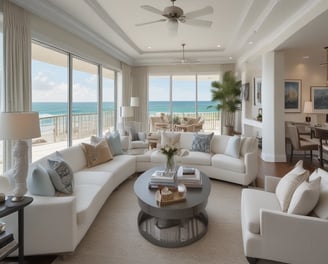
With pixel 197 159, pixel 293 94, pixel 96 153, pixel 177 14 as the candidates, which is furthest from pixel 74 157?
pixel 293 94

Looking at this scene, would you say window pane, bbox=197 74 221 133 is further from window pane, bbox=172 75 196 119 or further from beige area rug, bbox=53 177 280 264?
beige area rug, bbox=53 177 280 264

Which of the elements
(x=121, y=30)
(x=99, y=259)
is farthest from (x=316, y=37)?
(x=99, y=259)

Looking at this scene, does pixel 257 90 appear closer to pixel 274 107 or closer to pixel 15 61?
pixel 274 107

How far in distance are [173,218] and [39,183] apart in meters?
1.43

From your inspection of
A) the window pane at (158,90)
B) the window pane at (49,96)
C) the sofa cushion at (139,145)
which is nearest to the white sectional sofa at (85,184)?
the sofa cushion at (139,145)

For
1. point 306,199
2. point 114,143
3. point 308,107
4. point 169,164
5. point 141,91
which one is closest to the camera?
point 306,199

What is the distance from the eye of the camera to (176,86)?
10.5 m

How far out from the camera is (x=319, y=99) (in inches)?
288

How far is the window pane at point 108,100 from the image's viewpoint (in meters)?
7.85

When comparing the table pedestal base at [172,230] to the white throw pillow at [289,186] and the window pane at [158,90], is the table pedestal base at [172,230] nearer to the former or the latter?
the white throw pillow at [289,186]

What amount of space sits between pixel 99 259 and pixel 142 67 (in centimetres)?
849

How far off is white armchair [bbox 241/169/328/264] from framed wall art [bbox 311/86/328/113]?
6097mm

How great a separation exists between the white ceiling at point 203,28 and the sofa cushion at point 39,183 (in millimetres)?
2619

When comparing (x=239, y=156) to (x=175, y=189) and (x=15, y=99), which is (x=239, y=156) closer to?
(x=175, y=189)
